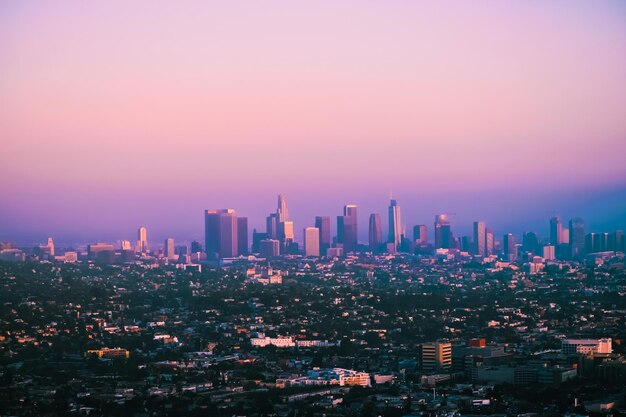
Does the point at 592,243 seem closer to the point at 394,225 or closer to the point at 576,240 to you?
the point at 576,240

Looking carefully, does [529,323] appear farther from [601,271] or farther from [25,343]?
[601,271]

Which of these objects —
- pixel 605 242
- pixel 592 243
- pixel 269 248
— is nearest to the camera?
pixel 605 242

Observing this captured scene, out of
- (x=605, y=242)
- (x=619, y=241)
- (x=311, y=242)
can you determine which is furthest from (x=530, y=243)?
(x=311, y=242)

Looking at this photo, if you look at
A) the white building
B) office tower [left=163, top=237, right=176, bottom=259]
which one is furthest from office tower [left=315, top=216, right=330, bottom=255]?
the white building

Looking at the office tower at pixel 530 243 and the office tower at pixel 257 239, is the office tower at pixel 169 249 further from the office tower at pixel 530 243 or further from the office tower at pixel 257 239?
the office tower at pixel 530 243

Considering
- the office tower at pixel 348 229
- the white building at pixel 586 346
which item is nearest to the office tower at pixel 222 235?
the office tower at pixel 348 229
